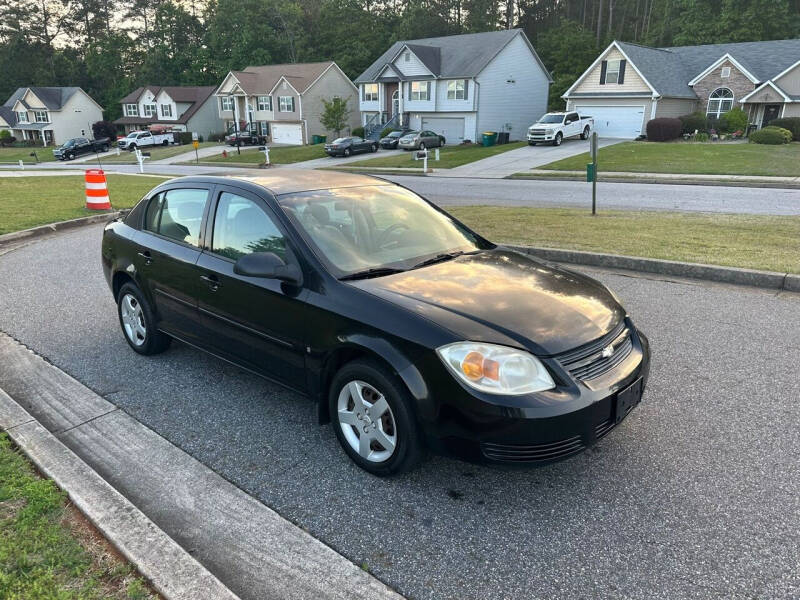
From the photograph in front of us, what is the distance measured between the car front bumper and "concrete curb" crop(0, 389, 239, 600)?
1.26 meters

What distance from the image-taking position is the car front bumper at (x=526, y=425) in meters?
2.83

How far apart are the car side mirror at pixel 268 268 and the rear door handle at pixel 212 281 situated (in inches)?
22.8

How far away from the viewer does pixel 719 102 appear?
1474 inches

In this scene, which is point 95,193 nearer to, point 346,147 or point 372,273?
point 372,273

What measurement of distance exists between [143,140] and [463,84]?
33147 mm

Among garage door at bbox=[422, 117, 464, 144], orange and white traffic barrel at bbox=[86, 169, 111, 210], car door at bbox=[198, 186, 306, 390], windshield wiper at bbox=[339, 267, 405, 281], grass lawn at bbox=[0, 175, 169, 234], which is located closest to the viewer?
windshield wiper at bbox=[339, 267, 405, 281]

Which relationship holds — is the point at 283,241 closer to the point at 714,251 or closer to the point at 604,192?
the point at 714,251

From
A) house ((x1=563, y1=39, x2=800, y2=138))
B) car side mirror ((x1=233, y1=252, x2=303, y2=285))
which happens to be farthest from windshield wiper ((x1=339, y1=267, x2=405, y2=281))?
house ((x1=563, y1=39, x2=800, y2=138))

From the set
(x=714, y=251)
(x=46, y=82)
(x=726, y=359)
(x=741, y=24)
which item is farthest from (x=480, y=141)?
(x=46, y=82)

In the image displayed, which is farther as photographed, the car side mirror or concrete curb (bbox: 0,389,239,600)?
the car side mirror

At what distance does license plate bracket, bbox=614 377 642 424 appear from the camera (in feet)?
10.2

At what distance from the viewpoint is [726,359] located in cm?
480

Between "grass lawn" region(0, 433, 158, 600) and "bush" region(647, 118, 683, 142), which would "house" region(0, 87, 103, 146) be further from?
"grass lawn" region(0, 433, 158, 600)

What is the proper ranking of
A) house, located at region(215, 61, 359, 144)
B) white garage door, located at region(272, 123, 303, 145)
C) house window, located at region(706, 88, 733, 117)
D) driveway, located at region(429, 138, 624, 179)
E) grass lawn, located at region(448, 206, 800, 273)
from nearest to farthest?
grass lawn, located at region(448, 206, 800, 273), driveway, located at region(429, 138, 624, 179), house window, located at region(706, 88, 733, 117), house, located at region(215, 61, 359, 144), white garage door, located at region(272, 123, 303, 145)
